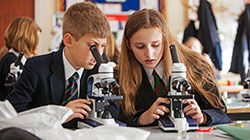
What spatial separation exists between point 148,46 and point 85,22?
0.35 meters

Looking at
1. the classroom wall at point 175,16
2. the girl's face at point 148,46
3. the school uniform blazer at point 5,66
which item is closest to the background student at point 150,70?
the girl's face at point 148,46

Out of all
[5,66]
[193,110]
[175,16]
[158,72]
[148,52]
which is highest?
[175,16]

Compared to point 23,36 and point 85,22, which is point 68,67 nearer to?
point 85,22

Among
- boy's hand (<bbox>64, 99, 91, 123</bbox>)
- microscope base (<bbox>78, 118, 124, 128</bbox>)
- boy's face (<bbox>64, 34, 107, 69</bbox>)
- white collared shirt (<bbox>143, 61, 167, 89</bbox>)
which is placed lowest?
microscope base (<bbox>78, 118, 124, 128</bbox>)

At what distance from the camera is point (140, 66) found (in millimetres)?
2086

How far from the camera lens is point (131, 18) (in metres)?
2.05

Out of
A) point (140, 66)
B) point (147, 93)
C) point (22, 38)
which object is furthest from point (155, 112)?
point (22, 38)

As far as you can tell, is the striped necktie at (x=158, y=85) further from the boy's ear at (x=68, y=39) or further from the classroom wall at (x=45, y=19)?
the classroom wall at (x=45, y=19)

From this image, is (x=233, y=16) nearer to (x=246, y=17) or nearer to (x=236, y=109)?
(x=246, y=17)

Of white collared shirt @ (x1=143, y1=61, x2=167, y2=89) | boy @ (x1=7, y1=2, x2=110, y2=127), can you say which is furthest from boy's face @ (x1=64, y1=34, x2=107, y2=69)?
white collared shirt @ (x1=143, y1=61, x2=167, y2=89)

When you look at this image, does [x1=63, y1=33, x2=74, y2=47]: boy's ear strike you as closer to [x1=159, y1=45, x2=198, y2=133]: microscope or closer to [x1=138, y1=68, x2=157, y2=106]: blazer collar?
[x1=138, y1=68, x2=157, y2=106]: blazer collar

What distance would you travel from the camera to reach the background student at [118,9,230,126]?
193 centimetres

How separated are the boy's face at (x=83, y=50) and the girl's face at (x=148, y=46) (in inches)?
7.0

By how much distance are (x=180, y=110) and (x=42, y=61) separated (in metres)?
0.78
